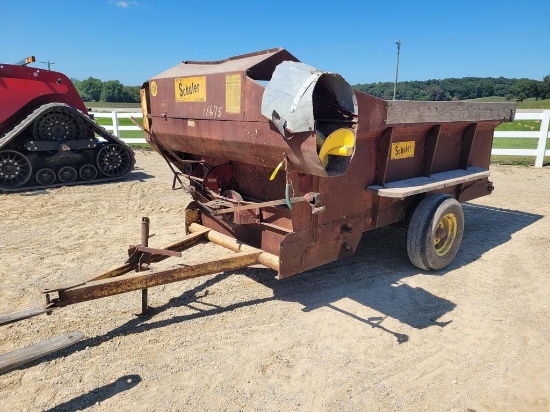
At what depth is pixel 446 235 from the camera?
474 cm

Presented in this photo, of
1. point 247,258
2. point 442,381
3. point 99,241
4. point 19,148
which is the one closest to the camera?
point 442,381

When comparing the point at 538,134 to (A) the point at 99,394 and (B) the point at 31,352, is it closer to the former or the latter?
(A) the point at 99,394

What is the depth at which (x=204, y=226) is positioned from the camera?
468cm

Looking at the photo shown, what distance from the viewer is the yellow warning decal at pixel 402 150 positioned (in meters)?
4.22

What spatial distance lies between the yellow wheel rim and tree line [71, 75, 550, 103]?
31555 mm

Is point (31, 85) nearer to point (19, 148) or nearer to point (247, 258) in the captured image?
point (19, 148)

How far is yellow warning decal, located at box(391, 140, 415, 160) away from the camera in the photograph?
4.22m

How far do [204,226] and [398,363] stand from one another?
2.51m

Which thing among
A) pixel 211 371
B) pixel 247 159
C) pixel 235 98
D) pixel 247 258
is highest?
pixel 235 98

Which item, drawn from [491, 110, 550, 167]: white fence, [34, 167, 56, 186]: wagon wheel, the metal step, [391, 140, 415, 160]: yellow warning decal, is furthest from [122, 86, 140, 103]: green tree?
the metal step

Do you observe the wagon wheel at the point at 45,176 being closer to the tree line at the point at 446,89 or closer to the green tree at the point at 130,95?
the tree line at the point at 446,89

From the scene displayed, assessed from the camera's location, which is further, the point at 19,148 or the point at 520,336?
the point at 19,148

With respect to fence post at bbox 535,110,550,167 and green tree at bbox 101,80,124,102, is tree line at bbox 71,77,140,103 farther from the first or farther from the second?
fence post at bbox 535,110,550,167

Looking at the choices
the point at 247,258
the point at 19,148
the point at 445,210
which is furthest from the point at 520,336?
the point at 19,148
